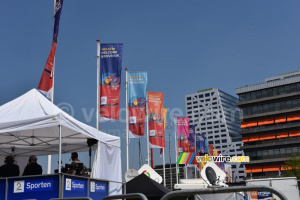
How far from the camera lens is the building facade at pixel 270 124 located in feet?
310

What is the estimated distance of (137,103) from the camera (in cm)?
2983

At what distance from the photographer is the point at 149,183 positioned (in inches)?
525

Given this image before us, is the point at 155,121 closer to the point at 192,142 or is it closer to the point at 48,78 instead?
the point at 192,142

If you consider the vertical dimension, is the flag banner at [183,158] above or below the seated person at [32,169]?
above

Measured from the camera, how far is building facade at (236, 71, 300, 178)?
310 feet

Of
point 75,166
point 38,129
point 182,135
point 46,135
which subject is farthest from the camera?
point 182,135

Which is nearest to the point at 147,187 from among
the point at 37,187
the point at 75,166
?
the point at 75,166

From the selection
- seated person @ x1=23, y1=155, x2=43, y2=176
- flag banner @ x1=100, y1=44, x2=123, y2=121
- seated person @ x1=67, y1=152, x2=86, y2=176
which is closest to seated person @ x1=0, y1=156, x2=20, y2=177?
seated person @ x1=23, y1=155, x2=43, y2=176

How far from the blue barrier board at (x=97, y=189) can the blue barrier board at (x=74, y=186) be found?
0.32 metres

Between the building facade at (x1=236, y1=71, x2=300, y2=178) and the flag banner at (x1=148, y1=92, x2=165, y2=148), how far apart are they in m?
65.6

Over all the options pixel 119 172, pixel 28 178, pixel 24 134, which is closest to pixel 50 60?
pixel 24 134

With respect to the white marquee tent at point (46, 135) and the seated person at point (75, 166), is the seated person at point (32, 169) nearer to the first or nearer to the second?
the white marquee tent at point (46, 135)

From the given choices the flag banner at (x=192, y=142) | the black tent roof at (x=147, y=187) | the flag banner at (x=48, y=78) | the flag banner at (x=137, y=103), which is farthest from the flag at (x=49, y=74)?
the flag banner at (x=192, y=142)

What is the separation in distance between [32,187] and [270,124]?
9624 centimetres
